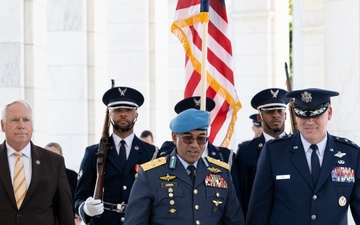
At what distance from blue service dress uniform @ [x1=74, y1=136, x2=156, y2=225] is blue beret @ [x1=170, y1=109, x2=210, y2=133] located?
2.37 metres

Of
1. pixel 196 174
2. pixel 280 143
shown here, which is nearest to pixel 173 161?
pixel 196 174

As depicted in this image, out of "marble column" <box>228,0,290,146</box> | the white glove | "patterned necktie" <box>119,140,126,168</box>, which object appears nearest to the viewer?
the white glove

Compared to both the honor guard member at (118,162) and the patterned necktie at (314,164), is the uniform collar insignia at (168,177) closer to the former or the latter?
the patterned necktie at (314,164)

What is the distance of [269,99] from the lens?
1060 centimetres

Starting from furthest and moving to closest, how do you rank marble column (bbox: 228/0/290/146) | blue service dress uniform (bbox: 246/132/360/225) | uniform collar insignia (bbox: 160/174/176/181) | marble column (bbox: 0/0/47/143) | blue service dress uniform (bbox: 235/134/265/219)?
marble column (bbox: 228/0/290/146) < marble column (bbox: 0/0/47/143) < blue service dress uniform (bbox: 235/134/265/219) < blue service dress uniform (bbox: 246/132/360/225) < uniform collar insignia (bbox: 160/174/176/181)

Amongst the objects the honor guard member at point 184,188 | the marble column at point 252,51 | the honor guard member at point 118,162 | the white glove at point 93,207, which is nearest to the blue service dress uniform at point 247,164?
the honor guard member at point 118,162

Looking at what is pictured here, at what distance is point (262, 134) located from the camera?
34.5 ft

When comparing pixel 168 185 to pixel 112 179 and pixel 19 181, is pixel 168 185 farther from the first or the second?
pixel 112 179

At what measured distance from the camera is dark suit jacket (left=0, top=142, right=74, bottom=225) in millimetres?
8078

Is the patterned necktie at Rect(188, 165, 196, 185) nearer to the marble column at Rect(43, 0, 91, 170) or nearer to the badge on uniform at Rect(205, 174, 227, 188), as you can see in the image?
the badge on uniform at Rect(205, 174, 227, 188)

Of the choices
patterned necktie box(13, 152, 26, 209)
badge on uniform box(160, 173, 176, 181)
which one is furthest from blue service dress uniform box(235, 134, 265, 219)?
badge on uniform box(160, 173, 176, 181)

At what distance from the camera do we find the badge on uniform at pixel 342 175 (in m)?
7.83

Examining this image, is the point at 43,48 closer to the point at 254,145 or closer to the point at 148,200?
the point at 254,145

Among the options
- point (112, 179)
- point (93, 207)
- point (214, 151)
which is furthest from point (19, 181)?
point (214, 151)
